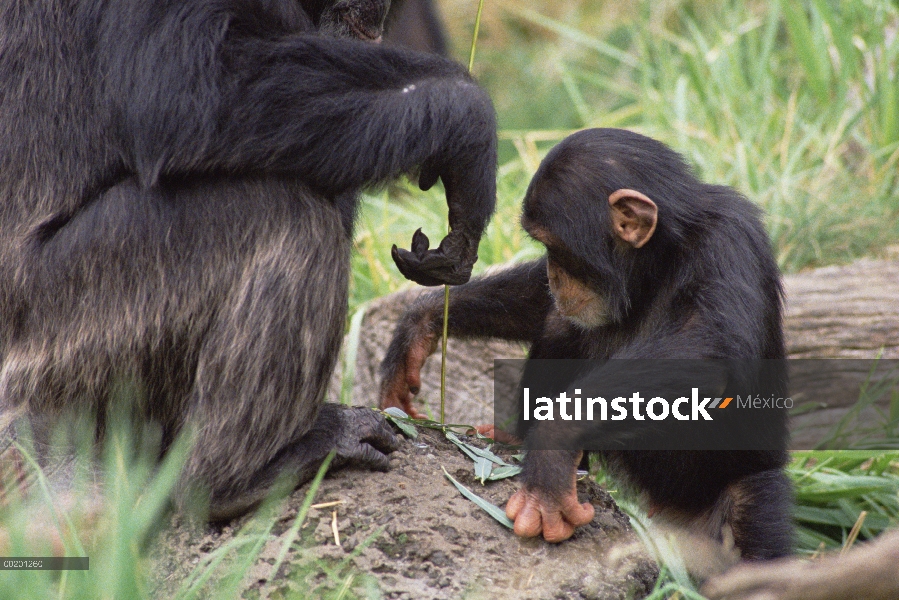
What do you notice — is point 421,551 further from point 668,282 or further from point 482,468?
point 668,282

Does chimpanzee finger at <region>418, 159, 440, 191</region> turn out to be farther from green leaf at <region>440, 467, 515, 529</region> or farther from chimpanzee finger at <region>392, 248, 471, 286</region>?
green leaf at <region>440, 467, 515, 529</region>

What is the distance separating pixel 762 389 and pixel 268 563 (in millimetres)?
1723

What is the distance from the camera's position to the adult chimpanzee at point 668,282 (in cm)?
304

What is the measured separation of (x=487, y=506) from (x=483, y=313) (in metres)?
1.17

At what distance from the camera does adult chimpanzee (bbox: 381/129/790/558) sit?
3041 millimetres

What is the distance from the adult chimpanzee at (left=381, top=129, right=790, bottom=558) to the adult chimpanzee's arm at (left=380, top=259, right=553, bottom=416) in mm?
412

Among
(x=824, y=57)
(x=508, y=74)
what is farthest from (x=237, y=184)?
(x=508, y=74)

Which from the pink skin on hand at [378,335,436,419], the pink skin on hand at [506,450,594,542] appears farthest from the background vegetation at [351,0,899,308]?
the pink skin on hand at [506,450,594,542]

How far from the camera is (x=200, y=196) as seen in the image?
2.70 metres

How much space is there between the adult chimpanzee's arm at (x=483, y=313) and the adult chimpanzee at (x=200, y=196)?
97 centimetres

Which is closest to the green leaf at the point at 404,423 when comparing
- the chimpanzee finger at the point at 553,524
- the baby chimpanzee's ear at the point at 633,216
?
the chimpanzee finger at the point at 553,524

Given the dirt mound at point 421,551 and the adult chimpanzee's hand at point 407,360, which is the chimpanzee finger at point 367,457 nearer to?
the dirt mound at point 421,551

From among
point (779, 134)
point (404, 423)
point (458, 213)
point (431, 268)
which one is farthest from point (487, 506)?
point (779, 134)

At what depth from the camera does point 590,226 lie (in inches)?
126
